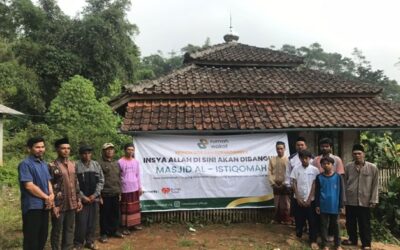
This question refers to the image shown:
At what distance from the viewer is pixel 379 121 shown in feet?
29.0

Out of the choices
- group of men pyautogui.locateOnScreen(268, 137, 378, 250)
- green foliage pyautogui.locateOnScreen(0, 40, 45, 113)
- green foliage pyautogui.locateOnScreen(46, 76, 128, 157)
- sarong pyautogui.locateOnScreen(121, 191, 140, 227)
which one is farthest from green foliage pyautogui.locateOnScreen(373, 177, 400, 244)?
green foliage pyautogui.locateOnScreen(0, 40, 45, 113)

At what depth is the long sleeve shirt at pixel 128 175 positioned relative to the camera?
742 cm

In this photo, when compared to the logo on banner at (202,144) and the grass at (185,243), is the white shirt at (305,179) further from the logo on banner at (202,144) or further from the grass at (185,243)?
the logo on banner at (202,144)

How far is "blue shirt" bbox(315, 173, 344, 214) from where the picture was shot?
658cm

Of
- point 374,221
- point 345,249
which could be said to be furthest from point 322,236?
point 374,221

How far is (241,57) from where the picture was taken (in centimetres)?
1152

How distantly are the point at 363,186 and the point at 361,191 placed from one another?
0.10 metres

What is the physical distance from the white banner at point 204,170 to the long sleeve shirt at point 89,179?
1.75m

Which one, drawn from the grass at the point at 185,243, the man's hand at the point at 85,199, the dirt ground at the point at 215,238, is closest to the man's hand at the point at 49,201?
the man's hand at the point at 85,199

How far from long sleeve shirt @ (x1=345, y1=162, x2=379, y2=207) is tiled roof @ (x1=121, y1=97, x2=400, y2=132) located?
181 cm

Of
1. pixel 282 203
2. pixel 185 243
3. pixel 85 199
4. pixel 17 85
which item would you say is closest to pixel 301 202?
pixel 282 203

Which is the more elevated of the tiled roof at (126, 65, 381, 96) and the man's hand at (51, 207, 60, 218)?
the tiled roof at (126, 65, 381, 96)

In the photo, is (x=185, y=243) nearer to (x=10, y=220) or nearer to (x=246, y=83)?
(x=10, y=220)

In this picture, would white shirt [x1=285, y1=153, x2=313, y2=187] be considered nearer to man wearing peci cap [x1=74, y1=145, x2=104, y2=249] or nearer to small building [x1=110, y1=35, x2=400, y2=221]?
small building [x1=110, y1=35, x2=400, y2=221]
